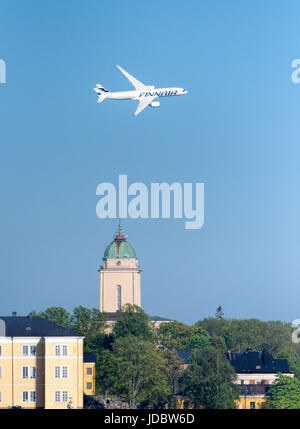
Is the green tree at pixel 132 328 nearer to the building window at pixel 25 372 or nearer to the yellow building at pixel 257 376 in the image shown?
the yellow building at pixel 257 376

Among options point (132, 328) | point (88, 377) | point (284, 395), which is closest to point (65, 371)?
point (88, 377)

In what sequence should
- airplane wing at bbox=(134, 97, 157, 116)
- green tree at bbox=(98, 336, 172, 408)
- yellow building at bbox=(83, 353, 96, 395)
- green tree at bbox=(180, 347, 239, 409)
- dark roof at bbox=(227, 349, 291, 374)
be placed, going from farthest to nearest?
dark roof at bbox=(227, 349, 291, 374), yellow building at bbox=(83, 353, 96, 395), airplane wing at bbox=(134, 97, 157, 116), green tree at bbox=(98, 336, 172, 408), green tree at bbox=(180, 347, 239, 409)

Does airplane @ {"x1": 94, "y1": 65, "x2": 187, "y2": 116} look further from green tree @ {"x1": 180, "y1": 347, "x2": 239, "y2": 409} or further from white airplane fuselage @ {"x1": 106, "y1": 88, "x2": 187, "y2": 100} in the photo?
green tree @ {"x1": 180, "y1": 347, "x2": 239, "y2": 409}

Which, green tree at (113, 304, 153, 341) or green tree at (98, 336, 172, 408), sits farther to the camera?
green tree at (113, 304, 153, 341)

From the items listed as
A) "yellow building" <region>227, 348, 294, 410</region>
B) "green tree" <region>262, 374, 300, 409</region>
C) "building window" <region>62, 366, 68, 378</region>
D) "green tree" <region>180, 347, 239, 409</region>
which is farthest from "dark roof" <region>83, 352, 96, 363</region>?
"green tree" <region>262, 374, 300, 409</region>

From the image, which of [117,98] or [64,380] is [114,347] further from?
[117,98]

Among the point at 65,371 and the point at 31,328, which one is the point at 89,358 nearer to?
the point at 31,328
